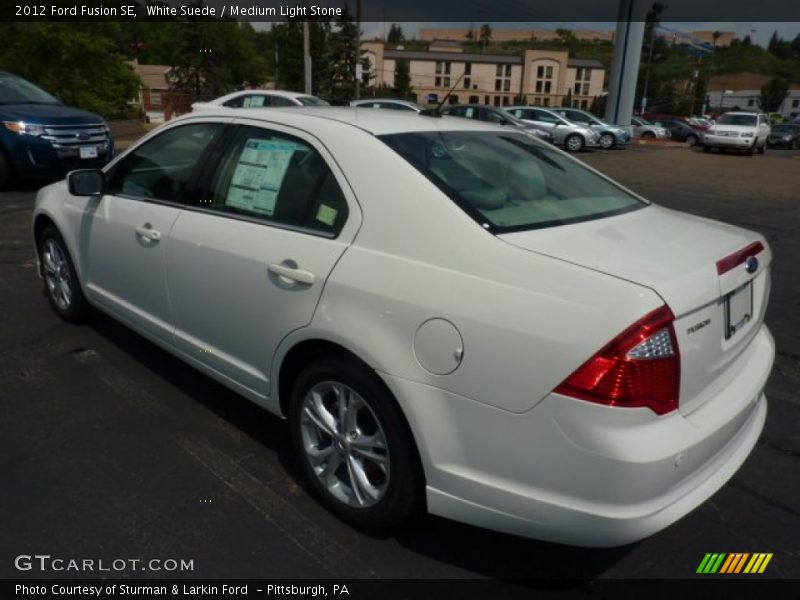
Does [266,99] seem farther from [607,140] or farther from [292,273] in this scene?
[607,140]

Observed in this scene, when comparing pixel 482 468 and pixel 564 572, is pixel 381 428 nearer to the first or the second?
pixel 482 468

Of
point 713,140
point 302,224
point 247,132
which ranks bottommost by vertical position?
point 713,140

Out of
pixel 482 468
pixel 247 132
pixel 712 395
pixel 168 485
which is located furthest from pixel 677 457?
pixel 247 132

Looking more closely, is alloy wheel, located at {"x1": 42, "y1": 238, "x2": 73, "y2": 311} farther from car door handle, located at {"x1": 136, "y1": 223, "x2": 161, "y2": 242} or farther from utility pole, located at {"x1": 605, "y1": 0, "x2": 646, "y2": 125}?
utility pole, located at {"x1": 605, "y1": 0, "x2": 646, "y2": 125}

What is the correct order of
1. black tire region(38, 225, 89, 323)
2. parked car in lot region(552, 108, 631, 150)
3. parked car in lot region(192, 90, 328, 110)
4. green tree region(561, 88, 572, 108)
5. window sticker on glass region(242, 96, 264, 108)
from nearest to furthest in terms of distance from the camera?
black tire region(38, 225, 89, 323) → parked car in lot region(192, 90, 328, 110) → window sticker on glass region(242, 96, 264, 108) → parked car in lot region(552, 108, 631, 150) → green tree region(561, 88, 572, 108)

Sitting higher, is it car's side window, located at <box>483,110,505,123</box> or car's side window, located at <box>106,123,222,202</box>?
car's side window, located at <box>106,123,222,202</box>

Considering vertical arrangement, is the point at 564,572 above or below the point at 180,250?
below

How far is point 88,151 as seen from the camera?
31.6 ft

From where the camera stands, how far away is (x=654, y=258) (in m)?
2.13

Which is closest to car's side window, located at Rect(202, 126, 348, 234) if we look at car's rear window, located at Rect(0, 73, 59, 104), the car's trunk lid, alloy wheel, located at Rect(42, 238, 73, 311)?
the car's trunk lid

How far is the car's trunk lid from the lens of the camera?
6.43 feet

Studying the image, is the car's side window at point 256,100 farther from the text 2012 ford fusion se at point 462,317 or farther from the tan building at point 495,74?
the tan building at point 495,74

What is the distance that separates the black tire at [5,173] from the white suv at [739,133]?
24.1m

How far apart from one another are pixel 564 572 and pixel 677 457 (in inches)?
28.8
